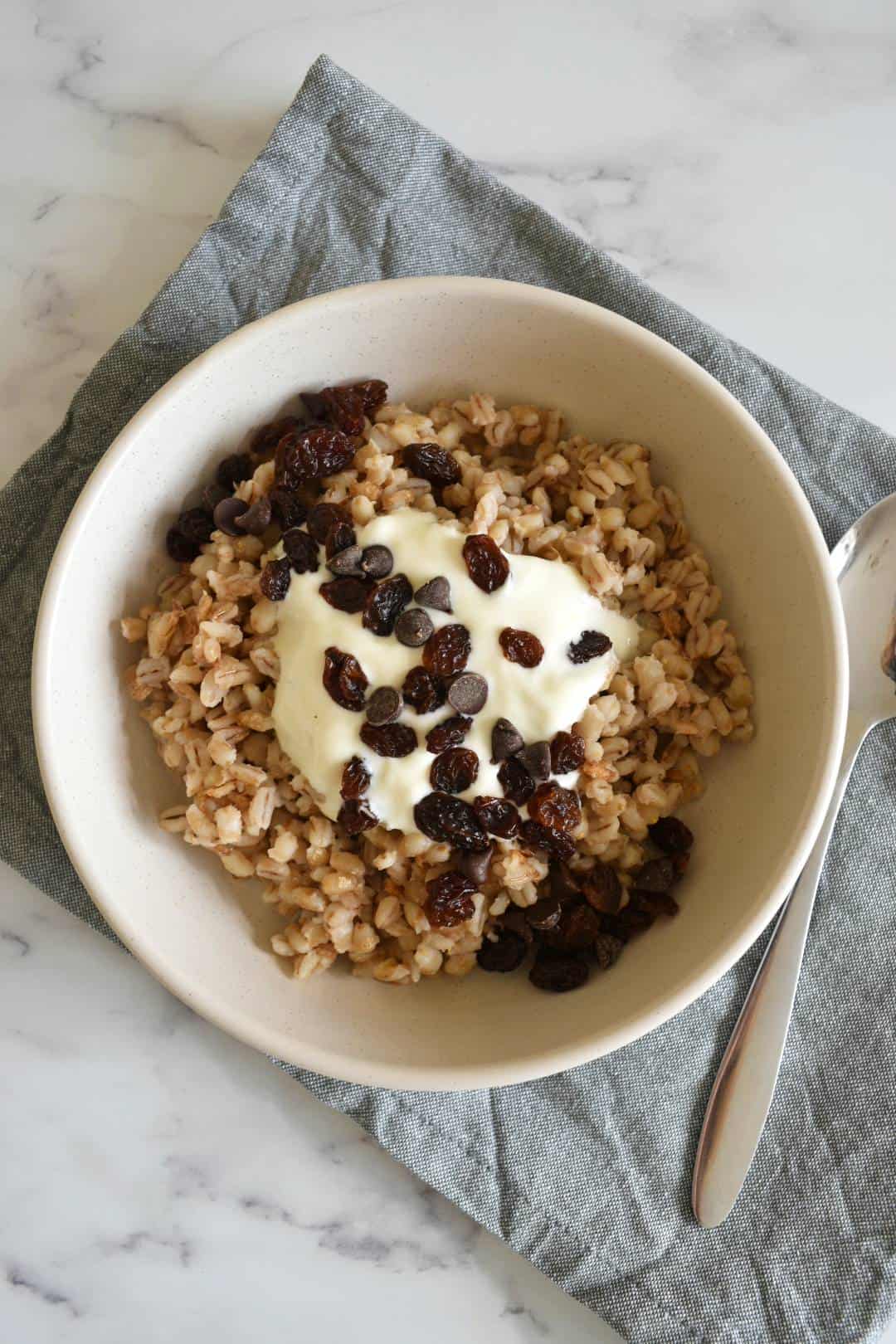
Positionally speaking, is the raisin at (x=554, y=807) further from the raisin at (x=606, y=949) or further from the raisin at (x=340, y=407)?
the raisin at (x=340, y=407)

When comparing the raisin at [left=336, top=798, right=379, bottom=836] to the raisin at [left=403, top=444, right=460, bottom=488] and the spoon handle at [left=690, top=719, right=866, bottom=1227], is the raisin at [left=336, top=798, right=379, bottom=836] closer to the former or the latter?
the raisin at [left=403, top=444, right=460, bottom=488]

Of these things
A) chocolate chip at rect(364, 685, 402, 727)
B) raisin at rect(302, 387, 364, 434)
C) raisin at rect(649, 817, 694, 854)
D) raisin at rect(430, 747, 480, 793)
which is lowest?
raisin at rect(649, 817, 694, 854)

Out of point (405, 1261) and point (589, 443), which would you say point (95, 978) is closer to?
point (405, 1261)

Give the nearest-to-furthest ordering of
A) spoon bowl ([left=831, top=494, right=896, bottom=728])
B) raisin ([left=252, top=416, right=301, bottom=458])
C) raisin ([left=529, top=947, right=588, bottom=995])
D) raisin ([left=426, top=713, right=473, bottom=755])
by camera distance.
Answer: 1. raisin ([left=426, top=713, right=473, bottom=755])
2. raisin ([left=529, top=947, right=588, bottom=995])
3. raisin ([left=252, top=416, right=301, bottom=458])
4. spoon bowl ([left=831, top=494, right=896, bottom=728])

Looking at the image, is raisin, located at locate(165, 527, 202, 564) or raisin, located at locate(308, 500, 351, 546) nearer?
raisin, located at locate(308, 500, 351, 546)

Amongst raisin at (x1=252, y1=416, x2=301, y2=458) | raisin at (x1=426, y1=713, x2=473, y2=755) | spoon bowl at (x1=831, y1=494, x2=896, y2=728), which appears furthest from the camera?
spoon bowl at (x1=831, y1=494, x2=896, y2=728)

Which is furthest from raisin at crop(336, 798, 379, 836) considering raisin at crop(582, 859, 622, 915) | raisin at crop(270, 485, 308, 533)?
raisin at crop(270, 485, 308, 533)

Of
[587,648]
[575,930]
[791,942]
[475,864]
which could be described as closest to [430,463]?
[587,648]
